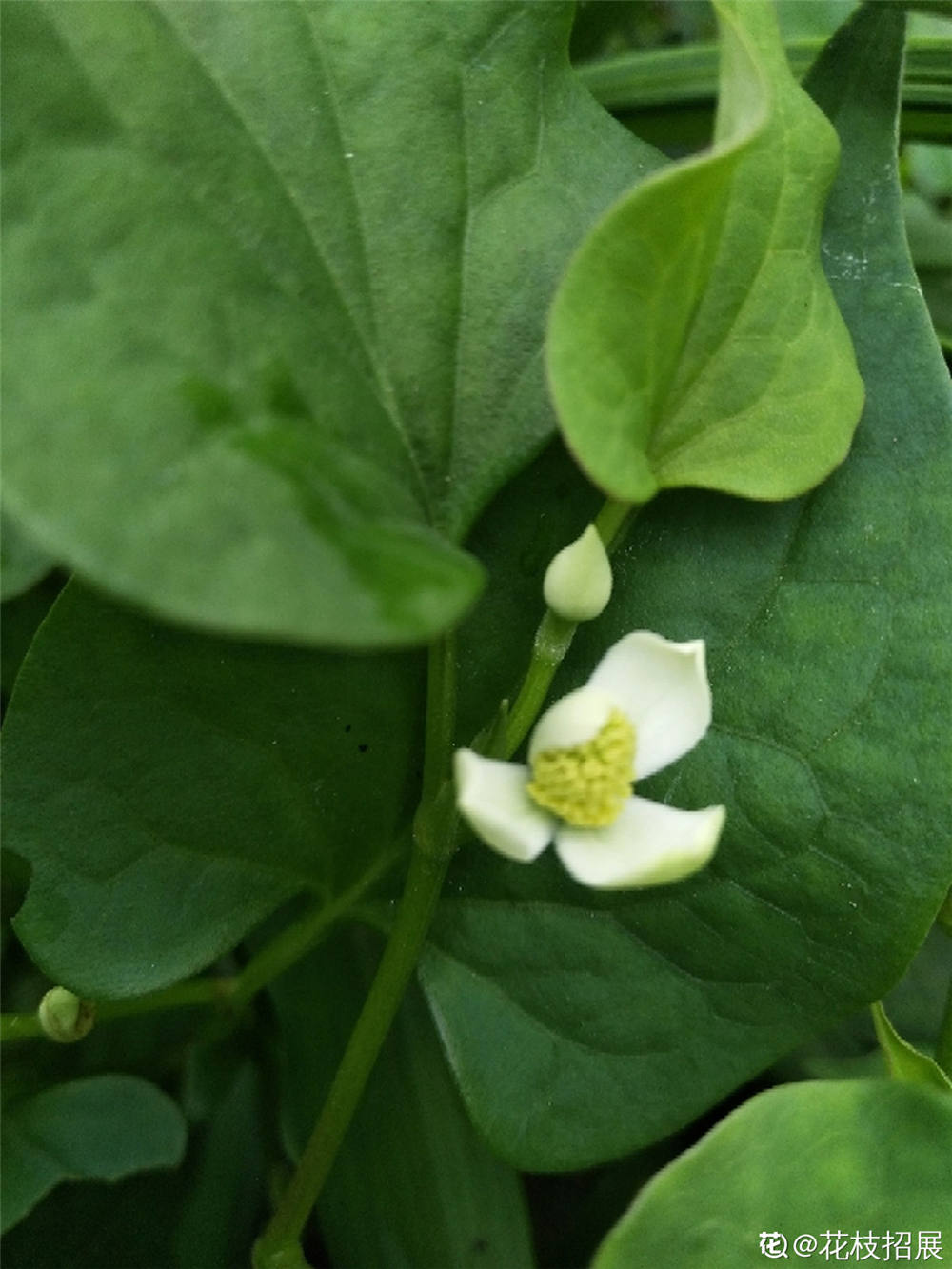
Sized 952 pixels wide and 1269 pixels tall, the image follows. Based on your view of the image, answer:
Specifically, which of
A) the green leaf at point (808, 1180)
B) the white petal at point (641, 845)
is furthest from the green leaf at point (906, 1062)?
the white petal at point (641, 845)

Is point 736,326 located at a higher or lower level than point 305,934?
higher

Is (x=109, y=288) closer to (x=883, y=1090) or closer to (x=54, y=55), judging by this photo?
(x=54, y=55)

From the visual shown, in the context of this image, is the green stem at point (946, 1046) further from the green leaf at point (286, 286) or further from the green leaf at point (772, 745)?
the green leaf at point (286, 286)

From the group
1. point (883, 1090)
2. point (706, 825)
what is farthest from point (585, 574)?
point (883, 1090)

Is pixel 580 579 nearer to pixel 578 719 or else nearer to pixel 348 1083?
pixel 578 719

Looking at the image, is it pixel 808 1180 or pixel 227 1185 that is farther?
pixel 227 1185

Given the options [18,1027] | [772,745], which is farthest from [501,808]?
[18,1027]
